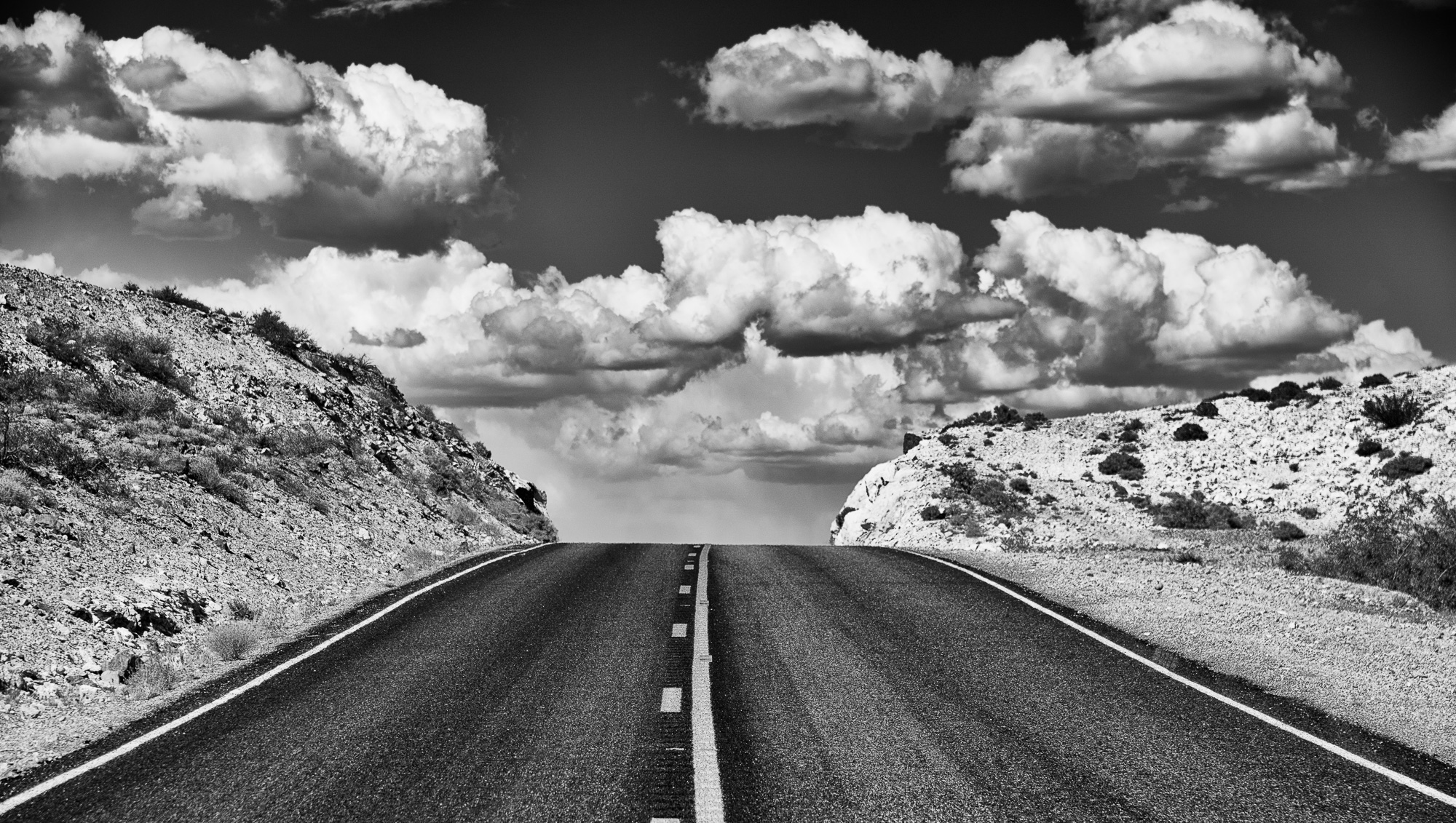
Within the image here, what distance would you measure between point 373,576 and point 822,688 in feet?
45.3

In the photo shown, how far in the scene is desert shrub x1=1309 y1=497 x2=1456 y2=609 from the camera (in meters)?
19.2

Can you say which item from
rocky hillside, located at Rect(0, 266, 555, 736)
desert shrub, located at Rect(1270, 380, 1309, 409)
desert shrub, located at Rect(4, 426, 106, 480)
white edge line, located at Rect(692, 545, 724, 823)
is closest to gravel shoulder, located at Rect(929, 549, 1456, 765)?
white edge line, located at Rect(692, 545, 724, 823)

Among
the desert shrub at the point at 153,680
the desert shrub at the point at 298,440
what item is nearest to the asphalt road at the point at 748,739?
the desert shrub at the point at 153,680

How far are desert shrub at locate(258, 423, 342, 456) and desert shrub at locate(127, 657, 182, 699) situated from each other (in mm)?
16468

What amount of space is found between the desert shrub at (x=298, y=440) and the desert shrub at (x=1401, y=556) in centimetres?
2461

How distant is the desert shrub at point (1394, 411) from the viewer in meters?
45.1

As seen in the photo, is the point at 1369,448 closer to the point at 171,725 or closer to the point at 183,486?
the point at 183,486

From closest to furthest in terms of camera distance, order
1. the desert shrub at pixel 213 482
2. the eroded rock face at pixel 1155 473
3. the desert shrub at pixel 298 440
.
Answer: the desert shrub at pixel 213 482
the desert shrub at pixel 298 440
the eroded rock face at pixel 1155 473

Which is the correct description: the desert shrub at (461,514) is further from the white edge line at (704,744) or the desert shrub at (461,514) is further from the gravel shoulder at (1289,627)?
the white edge line at (704,744)

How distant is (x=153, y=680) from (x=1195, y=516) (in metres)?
33.2

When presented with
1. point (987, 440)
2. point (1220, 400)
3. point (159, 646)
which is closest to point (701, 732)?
point (159, 646)

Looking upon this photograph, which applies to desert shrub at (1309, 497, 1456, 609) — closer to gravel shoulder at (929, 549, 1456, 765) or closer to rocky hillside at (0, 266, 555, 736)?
gravel shoulder at (929, 549, 1456, 765)

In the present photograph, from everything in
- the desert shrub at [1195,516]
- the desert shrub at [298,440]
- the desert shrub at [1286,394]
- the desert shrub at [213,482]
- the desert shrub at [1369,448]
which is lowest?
the desert shrub at [1195,516]

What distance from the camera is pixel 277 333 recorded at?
37.8 m
